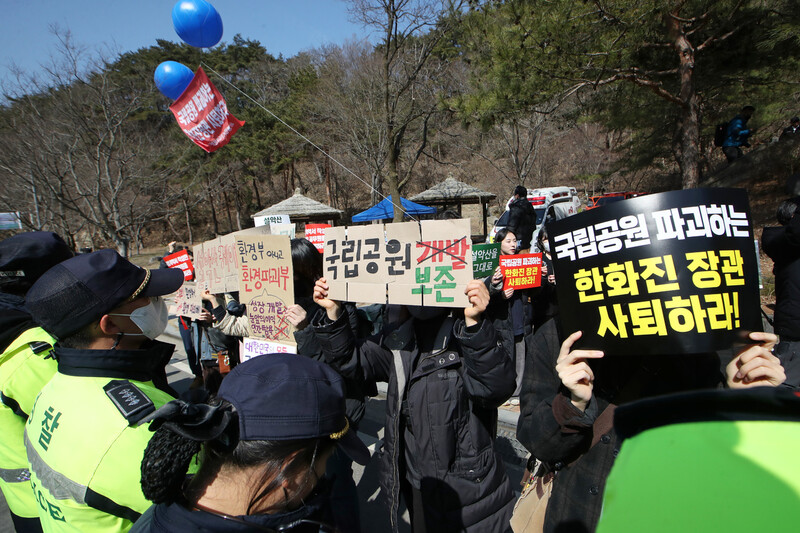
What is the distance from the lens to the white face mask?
183 cm

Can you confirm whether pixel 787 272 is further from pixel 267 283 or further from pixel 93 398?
pixel 93 398

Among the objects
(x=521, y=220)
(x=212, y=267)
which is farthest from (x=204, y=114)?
(x=521, y=220)

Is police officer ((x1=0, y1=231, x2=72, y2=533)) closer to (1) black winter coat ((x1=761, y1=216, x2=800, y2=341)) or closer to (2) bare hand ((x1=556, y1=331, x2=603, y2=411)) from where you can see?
(2) bare hand ((x1=556, y1=331, x2=603, y2=411))

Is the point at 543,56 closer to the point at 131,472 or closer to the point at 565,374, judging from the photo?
the point at 565,374

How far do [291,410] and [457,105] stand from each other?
8.57 m

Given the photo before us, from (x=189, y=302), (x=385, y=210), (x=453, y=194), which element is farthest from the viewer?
(x=453, y=194)

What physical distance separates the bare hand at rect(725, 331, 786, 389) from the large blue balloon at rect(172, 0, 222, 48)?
6.79m

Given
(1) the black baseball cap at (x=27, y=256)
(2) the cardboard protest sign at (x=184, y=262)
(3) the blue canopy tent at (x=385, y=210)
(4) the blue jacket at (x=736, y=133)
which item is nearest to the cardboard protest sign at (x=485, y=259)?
(1) the black baseball cap at (x=27, y=256)

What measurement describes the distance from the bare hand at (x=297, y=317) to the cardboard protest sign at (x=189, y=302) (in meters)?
1.51

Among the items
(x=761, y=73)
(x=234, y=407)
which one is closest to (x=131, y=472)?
(x=234, y=407)

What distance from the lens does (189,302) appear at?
3945mm

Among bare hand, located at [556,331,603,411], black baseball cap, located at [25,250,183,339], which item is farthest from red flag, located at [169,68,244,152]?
bare hand, located at [556,331,603,411]

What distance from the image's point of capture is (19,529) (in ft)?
6.50

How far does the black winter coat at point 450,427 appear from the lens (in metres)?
1.86
